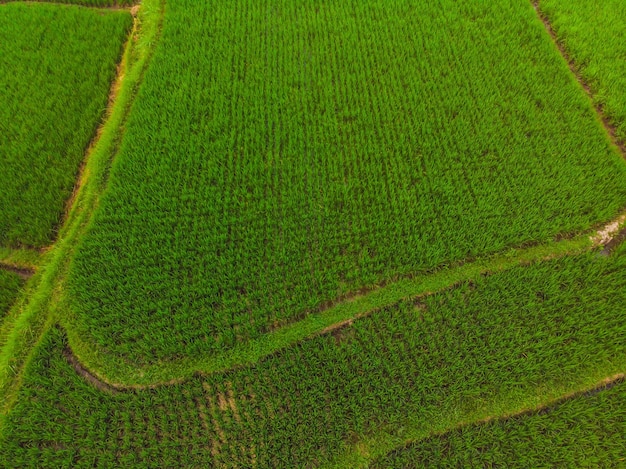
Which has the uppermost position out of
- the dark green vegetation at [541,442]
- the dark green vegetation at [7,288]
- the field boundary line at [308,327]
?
the dark green vegetation at [7,288]

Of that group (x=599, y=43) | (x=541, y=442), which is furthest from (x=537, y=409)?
(x=599, y=43)

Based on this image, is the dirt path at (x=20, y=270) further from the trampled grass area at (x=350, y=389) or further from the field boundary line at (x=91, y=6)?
the field boundary line at (x=91, y=6)

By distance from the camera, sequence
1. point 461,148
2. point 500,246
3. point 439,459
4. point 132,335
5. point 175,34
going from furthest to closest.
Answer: point 175,34, point 461,148, point 500,246, point 132,335, point 439,459

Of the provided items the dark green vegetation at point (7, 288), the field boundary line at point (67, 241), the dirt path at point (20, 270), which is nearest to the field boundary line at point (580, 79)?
the field boundary line at point (67, 241)

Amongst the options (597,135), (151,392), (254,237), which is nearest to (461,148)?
(597,135)

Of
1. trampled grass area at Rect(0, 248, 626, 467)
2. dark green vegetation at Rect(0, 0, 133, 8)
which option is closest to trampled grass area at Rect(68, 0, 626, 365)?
trampled grass area at Rect(0, 248, 626, 467)

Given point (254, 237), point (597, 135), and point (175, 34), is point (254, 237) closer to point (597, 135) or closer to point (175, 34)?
point (175, 34)

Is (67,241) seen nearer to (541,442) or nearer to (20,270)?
(20,270)
